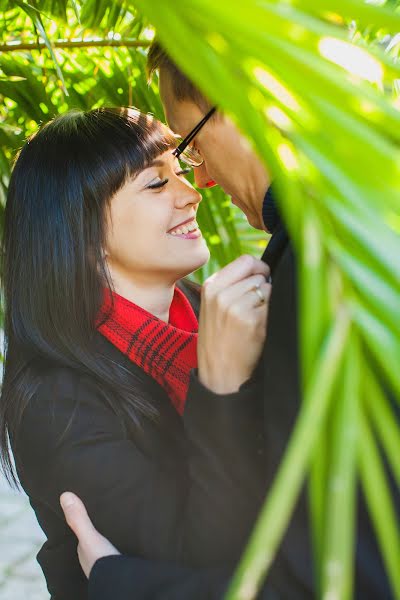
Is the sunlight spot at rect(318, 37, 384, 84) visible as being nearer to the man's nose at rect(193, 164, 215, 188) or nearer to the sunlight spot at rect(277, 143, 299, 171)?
the sunlight spot at rect(277, 143, 299, 171)

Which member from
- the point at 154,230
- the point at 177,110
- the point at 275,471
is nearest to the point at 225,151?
the point at 177,110

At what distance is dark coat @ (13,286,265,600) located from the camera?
783 millimetres

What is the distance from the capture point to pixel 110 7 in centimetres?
162

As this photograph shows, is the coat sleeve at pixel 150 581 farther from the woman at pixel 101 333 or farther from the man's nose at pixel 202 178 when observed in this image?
the man's nose at pixel 202 178

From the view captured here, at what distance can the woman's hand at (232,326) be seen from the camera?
2.58 feet

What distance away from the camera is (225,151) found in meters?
1.04

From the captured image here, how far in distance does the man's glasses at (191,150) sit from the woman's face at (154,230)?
68mm

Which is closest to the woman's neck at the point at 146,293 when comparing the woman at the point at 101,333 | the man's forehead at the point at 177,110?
the woman at the point at 101,333

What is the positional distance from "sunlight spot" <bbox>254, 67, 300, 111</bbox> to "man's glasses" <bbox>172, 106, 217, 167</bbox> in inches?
26.3

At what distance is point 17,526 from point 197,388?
122 inches

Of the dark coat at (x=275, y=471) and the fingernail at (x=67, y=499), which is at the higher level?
the dark coat at (x=275, y=471)

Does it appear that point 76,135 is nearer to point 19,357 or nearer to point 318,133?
point 19,357

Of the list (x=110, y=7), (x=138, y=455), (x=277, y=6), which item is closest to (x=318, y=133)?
(x=277, y=6)

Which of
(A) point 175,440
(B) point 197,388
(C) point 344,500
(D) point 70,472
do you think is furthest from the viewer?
(A) point 175,440
